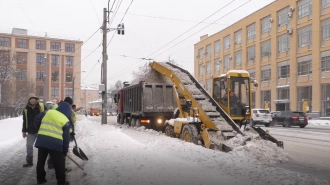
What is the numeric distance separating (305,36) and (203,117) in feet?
116

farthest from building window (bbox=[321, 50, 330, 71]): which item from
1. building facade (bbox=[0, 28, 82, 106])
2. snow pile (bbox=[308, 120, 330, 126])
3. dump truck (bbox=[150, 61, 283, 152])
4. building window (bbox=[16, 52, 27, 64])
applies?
building window (bbox=[16, 52, 27, 64])

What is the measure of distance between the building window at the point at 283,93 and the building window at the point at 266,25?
8975mm

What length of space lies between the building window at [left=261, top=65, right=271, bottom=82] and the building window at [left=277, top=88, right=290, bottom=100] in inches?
120

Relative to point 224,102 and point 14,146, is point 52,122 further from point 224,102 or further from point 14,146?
point 224,102

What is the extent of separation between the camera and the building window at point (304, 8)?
41.6 meters

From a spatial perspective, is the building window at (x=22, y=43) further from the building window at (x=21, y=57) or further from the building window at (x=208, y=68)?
the building window at (x=208, y=68)

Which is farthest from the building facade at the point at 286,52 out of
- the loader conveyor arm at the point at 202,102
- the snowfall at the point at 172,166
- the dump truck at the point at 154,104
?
the snowfall at the point at 172,166

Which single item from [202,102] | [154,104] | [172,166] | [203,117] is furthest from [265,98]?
[172,166]

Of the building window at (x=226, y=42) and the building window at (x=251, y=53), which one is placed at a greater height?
the building window at (x=226, y=42)

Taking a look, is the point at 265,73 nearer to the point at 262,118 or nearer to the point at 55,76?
the point at 262,118

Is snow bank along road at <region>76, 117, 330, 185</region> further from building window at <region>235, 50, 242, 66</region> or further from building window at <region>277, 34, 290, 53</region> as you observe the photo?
building window at <region>235, 50, 242, 66</region>

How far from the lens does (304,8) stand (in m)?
42.3

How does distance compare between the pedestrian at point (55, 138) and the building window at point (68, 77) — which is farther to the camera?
the building window at point (68, 77)

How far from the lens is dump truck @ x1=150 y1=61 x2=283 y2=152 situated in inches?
428
